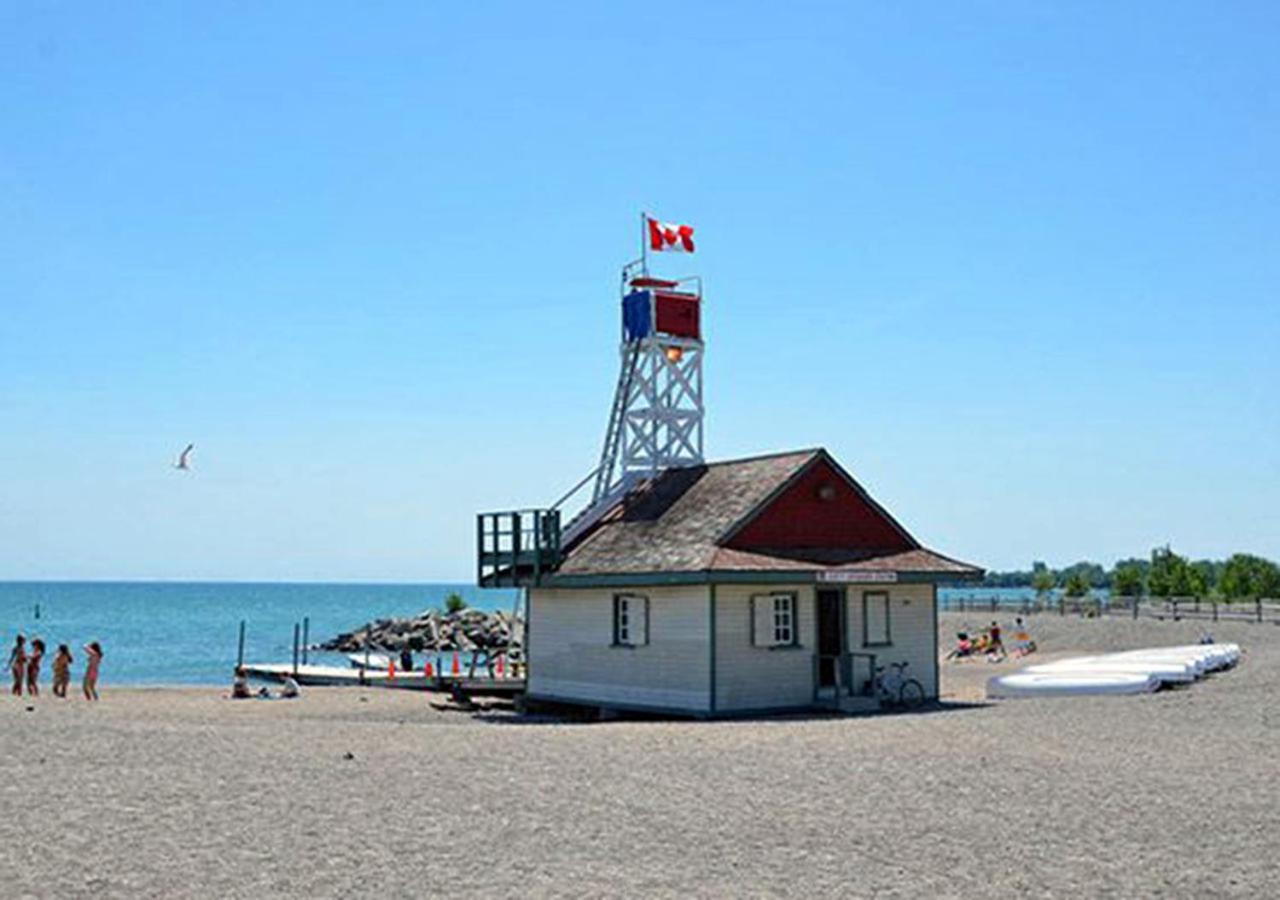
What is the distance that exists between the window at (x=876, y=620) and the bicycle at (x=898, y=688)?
1.64 ft

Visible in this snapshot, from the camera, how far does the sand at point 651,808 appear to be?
10.6 m

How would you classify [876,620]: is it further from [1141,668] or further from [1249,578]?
[1249,578]

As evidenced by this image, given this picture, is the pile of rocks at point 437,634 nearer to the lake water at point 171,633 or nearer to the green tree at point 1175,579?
the lake water at point 171,633

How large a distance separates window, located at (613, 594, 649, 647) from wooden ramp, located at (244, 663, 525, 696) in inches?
193

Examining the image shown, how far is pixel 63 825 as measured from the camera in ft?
40.6

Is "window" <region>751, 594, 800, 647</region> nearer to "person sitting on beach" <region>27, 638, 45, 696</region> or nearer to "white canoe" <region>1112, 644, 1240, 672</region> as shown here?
"white canoe" <region>1112, 644, 1240, 672</region>

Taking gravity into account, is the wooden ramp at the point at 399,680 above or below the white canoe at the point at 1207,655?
below

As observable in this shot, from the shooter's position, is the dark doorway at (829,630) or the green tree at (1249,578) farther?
the green tree at (1249,578)

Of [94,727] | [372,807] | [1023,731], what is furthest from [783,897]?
[94,727]

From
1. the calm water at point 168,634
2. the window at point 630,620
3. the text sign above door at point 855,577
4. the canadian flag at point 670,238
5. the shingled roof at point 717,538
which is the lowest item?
the calm water at point 168,634

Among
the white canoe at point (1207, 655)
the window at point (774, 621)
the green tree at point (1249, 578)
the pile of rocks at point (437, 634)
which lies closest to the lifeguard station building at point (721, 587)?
the window at point (774, 621)

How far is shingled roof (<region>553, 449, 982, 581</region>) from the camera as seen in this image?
25.9 m

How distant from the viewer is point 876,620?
90.8ft

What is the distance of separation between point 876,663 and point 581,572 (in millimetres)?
5913
